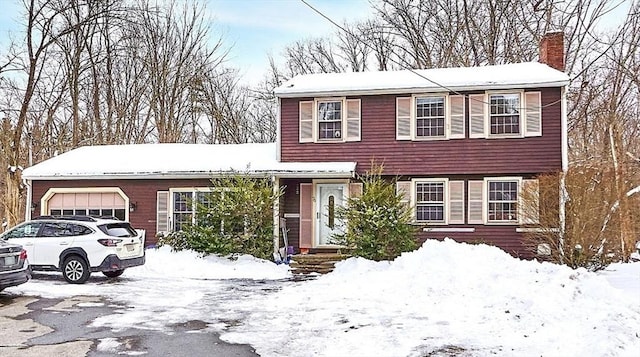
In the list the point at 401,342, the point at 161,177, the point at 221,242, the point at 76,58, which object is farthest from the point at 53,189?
the point at 401,342

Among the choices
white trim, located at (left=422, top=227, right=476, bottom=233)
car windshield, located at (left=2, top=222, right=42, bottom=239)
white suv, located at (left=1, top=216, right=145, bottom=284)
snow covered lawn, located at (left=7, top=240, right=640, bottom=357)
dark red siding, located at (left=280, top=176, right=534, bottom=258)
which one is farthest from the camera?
white trim, located at (left=422, top=227, right=476, bottom=233)

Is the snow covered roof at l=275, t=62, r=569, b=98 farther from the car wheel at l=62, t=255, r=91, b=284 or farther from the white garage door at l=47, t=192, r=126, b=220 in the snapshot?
the car wheel at l=62, t=255, r=91, b=284

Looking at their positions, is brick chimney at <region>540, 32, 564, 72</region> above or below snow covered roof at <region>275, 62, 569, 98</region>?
above

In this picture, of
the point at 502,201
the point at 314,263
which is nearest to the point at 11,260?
the point at 314,263

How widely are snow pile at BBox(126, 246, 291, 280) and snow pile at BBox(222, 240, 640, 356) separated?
3.27 m

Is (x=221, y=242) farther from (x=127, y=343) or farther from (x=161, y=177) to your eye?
(x=127, y=343)

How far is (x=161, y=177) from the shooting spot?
1936 centimetres

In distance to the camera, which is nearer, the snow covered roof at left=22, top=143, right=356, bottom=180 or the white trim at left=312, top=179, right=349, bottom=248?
the snow covered roof at left=22, top=143, right=356, bottom=180

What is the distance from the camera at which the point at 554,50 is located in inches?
778

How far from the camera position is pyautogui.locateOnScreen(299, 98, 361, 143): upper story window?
1898 cm

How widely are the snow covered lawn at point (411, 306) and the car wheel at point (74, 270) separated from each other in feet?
0.93

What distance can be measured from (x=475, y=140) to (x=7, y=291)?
13.2 metres

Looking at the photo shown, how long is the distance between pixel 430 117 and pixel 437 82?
3.78 feet

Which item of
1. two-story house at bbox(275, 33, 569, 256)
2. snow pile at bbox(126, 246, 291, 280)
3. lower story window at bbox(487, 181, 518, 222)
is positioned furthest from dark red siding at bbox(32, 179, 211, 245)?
lower story window at bbox(487, 181, 518, 222)
